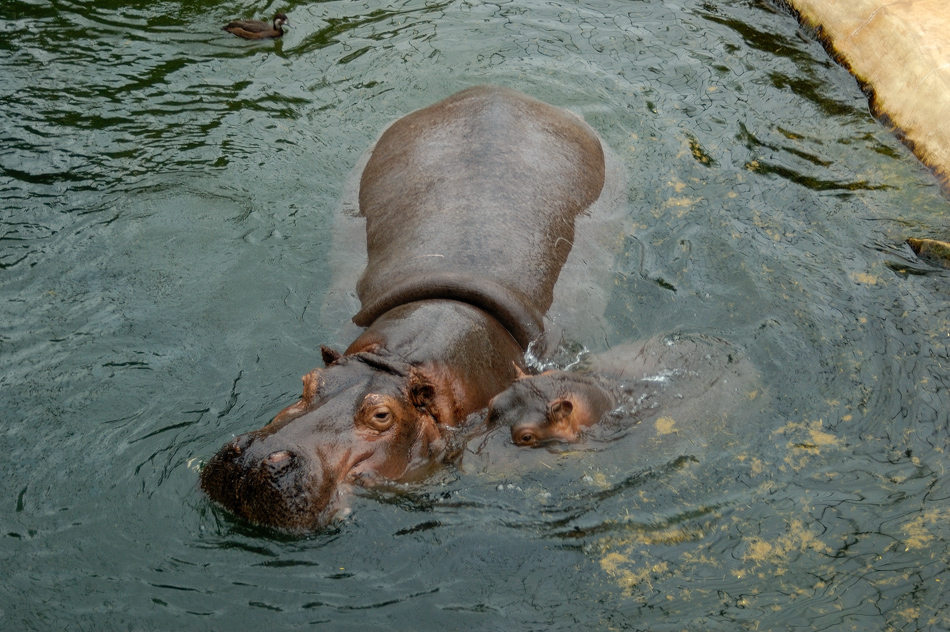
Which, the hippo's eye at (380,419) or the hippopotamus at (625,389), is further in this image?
the hippopotamus at (625,389)

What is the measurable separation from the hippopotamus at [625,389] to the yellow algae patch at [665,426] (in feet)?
0.12

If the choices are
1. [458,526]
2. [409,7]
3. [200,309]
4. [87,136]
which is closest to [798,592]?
[458,526]

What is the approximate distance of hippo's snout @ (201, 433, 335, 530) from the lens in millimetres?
4391

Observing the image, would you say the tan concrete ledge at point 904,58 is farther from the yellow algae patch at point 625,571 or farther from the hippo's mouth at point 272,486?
the hippo's mouth at point 272,486

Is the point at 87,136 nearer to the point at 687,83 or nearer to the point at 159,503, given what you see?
the point at 159,503

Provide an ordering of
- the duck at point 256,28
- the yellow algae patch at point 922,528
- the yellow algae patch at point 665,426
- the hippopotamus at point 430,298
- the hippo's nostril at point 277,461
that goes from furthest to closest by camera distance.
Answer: the duck at point 256,28
the yellow algae patch at point 665,426
the yellow algae patch at point 922,528
the hippopotamus at point 430,298
the hippo's nostril at point 277,461

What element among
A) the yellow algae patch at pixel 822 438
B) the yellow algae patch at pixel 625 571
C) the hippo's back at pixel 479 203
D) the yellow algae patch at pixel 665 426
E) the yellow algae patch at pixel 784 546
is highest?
the hippo's back at pixel 479 203

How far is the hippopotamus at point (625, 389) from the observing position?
17.5 feet

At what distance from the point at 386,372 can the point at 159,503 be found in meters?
1.41

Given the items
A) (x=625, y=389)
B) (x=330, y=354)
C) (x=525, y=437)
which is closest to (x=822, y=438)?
(x=625, y=389)

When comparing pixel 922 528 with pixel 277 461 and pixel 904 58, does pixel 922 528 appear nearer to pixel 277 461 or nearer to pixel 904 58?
pixel 277 461

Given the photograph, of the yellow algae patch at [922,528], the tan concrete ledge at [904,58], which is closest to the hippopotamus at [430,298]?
the yellow algae patch at [922,528]

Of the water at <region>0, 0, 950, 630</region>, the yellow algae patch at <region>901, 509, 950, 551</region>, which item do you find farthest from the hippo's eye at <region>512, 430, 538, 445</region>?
the yellow algae patch at <region>901, 509, 950, 551</region>

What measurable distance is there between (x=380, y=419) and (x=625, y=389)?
192cm
